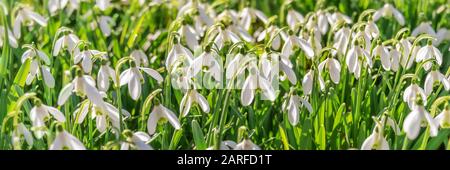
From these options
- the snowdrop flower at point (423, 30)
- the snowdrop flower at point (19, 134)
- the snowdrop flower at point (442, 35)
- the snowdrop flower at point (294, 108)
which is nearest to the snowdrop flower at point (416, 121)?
the snowdrop flower at point (294, 108)

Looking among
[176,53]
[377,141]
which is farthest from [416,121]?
[176,53]

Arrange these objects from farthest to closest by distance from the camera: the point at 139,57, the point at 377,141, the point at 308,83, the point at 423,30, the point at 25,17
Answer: the point at 423,30 < the point at 25,17 < the point at 139,57 < the point at 308,83 < the point at 377,141

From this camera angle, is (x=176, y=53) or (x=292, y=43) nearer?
(x=176, y=53)

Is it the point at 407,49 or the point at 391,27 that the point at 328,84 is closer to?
the point at 407,49

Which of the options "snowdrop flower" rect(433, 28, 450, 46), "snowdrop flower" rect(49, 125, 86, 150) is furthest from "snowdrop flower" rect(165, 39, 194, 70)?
"snowdrop flower" rect(433, 28, 450, 46)

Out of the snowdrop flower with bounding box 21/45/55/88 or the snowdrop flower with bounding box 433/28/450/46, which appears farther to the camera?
the snowdrop flower with bounding box 433/28/450/46

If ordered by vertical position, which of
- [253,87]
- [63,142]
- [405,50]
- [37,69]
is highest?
[405,50]

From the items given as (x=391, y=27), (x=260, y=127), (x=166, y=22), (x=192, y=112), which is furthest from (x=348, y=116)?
(x=166, y=22)

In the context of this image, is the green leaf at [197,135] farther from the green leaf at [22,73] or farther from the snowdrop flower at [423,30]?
the snowdrop flower at [423,30]

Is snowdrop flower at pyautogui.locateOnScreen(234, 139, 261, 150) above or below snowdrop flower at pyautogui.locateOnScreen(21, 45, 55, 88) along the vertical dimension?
below

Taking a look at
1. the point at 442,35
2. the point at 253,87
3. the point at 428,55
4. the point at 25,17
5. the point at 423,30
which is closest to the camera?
the point at 253,87

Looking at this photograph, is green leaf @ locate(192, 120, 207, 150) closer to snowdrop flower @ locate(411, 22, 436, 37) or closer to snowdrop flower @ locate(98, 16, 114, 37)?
snowdrop flower @ locate(98, 16, 114, 37)

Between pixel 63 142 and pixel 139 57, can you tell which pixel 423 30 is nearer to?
pixel 139 57
